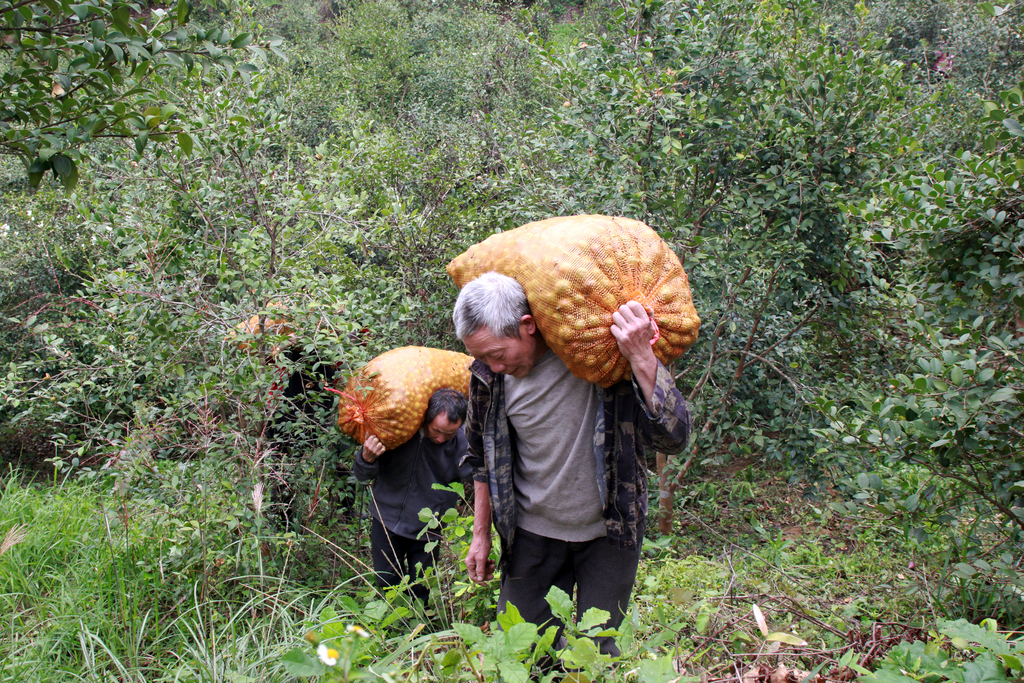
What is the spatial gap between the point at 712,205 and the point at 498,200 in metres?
1.75

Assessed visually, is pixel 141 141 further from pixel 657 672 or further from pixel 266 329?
pixel 657 672

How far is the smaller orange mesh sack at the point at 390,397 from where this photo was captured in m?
2.80

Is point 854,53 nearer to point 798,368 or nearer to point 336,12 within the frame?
point 798,368

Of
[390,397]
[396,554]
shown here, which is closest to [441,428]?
[390,397]

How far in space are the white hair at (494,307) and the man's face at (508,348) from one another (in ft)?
0.06

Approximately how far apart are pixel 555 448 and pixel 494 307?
0.50 metres

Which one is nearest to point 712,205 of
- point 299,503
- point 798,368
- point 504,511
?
point 798,368

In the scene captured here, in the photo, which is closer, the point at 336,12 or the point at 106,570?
the point at 106,570

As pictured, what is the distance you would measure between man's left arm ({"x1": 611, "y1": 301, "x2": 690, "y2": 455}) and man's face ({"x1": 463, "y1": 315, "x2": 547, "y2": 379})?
0.30 metres

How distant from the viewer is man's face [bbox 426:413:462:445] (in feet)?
9.46

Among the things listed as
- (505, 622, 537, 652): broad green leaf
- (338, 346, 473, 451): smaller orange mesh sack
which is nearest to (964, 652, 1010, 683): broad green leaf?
(505, 622, 537, 652): broad green leaf

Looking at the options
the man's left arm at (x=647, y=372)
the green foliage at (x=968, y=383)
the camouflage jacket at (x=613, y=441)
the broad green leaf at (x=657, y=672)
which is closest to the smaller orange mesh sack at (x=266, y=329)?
the camouflage jacket at (x=613, y=441)

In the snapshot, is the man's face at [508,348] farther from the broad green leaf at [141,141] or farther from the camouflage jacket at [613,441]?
the broad green leaf at [141,141]

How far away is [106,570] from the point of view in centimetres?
262
